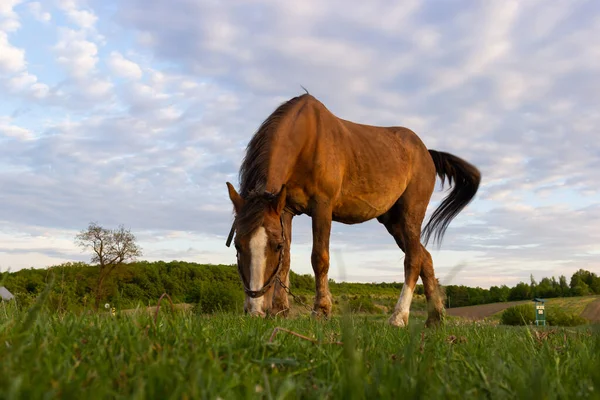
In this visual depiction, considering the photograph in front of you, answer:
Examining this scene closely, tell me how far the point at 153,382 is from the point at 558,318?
32065mm

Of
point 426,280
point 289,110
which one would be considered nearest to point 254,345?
point 289,110

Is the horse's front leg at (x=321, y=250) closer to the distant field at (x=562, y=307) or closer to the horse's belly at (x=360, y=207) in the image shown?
the horse's belly at (x=360, y=207)

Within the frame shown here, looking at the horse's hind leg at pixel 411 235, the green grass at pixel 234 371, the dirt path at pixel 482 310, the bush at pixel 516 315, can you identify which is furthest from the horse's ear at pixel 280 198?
the dirt path at pixel 482 310

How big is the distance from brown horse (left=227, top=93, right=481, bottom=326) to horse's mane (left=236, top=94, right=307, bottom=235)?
0.01m

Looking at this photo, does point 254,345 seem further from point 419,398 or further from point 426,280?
point 426,280

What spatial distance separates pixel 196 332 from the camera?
2.63 meters

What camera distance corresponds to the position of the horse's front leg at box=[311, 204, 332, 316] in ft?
23.4

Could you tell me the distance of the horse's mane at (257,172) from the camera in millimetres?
6035

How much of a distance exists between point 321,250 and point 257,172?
4.57 ft

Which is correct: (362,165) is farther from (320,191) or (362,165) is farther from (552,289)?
→ (552,289)

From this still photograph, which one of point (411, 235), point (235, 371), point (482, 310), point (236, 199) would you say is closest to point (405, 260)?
point (411, 235)

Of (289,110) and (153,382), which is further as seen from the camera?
(289,110)

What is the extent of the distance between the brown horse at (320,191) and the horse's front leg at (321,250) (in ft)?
0.04

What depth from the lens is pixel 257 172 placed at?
6762mm
